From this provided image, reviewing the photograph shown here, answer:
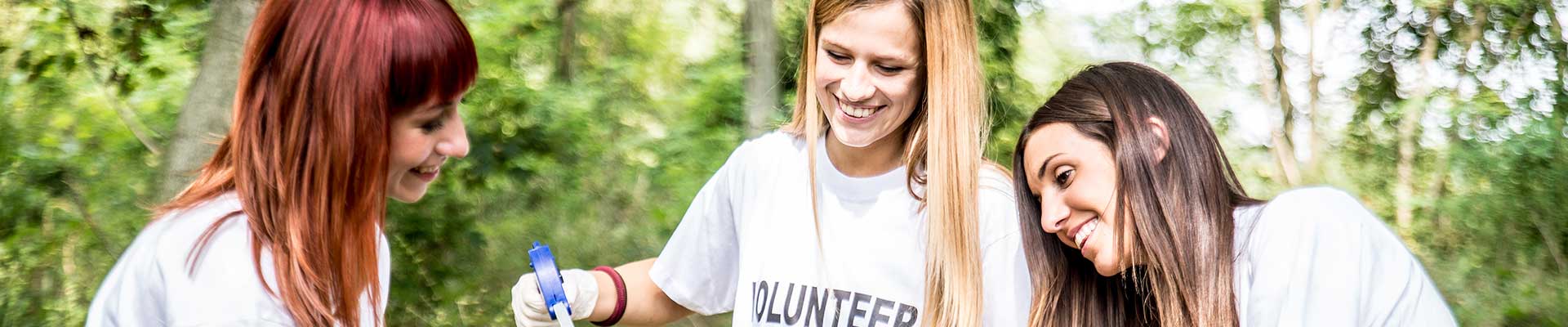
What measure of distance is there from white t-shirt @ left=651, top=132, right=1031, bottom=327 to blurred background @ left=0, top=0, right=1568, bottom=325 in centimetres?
184

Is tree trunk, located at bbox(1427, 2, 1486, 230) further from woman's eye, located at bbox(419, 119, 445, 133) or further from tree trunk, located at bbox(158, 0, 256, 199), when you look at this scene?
woman's eye, located at bbox(419, 119, 445, 133)

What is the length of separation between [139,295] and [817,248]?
1219 mm

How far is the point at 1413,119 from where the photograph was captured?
26.6 feet

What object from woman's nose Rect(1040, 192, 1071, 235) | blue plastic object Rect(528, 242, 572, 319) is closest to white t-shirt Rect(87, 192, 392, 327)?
blue plastic object Rect(528, 242, 572, 319)

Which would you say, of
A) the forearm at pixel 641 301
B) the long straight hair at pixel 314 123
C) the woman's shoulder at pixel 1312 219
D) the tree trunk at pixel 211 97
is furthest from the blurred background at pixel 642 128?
the woman's shoulder at pixel 1312 219

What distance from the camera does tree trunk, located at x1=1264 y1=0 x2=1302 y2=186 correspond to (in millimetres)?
9695

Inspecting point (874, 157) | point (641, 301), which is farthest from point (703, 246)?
point (874, 157)

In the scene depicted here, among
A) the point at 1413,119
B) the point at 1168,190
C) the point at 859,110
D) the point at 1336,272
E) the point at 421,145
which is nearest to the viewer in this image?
the point at 421,145

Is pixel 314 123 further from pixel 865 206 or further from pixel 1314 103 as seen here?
pixel 1314 103

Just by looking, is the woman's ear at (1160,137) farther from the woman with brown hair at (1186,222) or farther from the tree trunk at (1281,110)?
the tree trunk at (1281,110)

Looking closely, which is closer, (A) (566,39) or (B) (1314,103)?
(B) (1314,103)

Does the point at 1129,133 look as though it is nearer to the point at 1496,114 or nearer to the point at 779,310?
the point at 779,310

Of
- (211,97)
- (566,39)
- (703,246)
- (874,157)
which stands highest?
(874,157)

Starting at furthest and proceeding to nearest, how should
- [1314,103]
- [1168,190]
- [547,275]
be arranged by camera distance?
[1314,103] → [547,275] → [1168,190]
